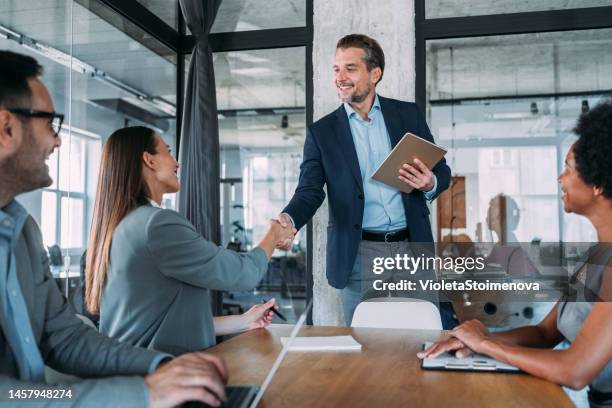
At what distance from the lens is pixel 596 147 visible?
64.7 inches

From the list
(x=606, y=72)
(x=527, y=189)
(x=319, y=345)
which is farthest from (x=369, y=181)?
(x=527, y=189)

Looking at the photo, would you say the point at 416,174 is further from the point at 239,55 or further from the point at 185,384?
the point at 239,55

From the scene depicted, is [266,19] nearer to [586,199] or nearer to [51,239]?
[51,239]

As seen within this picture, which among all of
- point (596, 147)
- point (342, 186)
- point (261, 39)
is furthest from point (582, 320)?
point (261, 39)

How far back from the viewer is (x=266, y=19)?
13.8 ft

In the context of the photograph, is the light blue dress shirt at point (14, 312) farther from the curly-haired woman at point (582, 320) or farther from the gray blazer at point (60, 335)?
the curly-haired woman at point (582, 320)

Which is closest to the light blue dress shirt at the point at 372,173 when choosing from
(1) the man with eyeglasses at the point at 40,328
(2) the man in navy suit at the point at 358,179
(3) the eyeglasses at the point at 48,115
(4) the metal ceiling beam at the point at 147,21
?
(2) the man in navy suit at the point at 358,179

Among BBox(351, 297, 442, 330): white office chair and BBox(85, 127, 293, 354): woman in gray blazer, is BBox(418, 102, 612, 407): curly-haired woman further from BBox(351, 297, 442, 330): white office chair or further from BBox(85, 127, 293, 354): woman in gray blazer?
BBox(85, 127, 293, 354): woman in gray blazer

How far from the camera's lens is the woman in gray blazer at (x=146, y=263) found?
1.61 meters

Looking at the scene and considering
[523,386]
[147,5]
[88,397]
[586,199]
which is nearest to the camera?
[88,397]

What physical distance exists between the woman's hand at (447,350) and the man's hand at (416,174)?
118 cm

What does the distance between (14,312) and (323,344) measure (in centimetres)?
94

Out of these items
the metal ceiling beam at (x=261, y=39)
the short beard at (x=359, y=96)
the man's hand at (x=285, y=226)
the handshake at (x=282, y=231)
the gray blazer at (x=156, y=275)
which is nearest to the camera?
the gray blazer at (x=156, y=275)

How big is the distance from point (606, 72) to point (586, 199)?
4.53 metres
